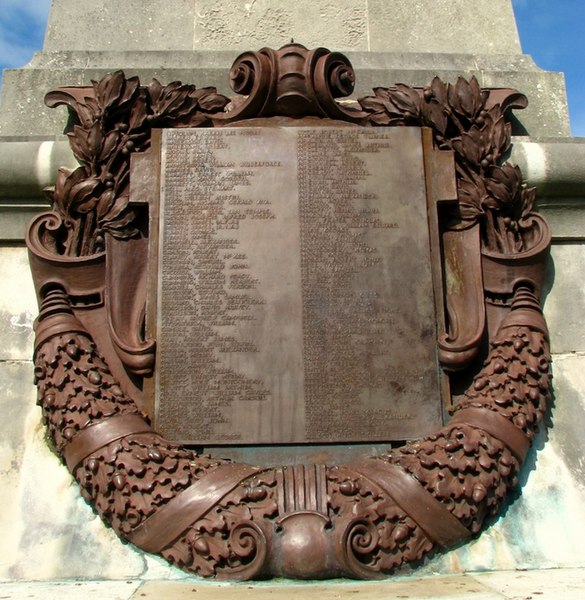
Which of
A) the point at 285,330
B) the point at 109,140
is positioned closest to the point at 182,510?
the point at 285,330

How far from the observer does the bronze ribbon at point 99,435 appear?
4.15 metres

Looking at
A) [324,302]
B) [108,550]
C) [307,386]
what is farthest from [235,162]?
[108,550]

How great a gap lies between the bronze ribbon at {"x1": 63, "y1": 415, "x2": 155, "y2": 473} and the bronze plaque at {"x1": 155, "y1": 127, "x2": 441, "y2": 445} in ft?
0.68

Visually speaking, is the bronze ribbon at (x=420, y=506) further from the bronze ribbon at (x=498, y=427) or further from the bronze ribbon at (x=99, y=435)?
the bronze ribbon at (x=99, y=435)

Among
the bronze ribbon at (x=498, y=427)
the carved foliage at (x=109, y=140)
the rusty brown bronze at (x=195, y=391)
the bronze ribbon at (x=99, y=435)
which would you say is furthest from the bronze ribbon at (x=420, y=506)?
the carved foliage at (x=109, y=140)

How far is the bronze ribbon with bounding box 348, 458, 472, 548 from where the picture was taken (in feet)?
12.9

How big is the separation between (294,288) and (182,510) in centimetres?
152

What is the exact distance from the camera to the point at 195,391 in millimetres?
4438

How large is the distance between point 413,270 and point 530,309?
0.79 meters

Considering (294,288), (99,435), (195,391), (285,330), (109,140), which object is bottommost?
(99,435)

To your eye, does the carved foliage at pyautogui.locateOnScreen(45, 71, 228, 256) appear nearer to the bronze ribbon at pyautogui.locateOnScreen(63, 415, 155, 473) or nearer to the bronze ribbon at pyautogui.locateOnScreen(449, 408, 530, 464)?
the bronze ribbon at pyautogui.locateOnScreen(63, 415, 155, 473)

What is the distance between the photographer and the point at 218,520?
3840 millimetres

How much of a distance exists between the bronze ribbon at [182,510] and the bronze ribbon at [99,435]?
19.5 inches

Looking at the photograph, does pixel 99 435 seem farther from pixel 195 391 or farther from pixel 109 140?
pixel 109 140
